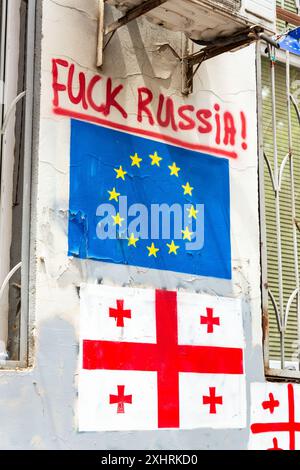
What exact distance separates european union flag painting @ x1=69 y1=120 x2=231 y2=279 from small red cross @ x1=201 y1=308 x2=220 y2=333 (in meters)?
0.26

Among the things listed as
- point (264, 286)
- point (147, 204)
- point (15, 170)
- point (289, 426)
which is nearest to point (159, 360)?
point (147, 204)

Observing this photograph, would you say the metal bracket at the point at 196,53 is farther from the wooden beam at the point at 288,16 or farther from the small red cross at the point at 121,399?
the small red cross at the point at 121,399

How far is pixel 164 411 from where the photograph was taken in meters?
4.72

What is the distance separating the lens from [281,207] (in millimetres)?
6145

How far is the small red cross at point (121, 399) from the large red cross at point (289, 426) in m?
1.09

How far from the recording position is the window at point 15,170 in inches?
170

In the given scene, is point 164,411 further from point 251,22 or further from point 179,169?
point 251,22

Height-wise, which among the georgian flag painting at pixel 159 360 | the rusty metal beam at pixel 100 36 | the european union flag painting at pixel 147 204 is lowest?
the georgian flag painting at pixel 159 360

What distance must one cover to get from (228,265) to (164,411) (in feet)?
3.69

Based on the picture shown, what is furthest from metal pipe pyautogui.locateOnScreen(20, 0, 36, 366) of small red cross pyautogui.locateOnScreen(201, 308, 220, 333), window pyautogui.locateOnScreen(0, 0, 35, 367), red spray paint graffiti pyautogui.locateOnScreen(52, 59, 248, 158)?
small red cross pyautogui.locateOnScreen(201, 308, 220, 333)

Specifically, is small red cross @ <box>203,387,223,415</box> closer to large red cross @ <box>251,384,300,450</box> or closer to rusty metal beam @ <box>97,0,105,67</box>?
large red cross @ <box>251,384,300,450</box>

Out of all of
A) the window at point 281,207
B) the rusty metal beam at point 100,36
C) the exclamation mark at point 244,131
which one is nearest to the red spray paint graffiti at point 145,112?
the exclamation mark at point 244,131

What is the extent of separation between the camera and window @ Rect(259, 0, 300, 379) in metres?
5.61

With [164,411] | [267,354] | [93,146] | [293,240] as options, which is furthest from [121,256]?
[293,240]
